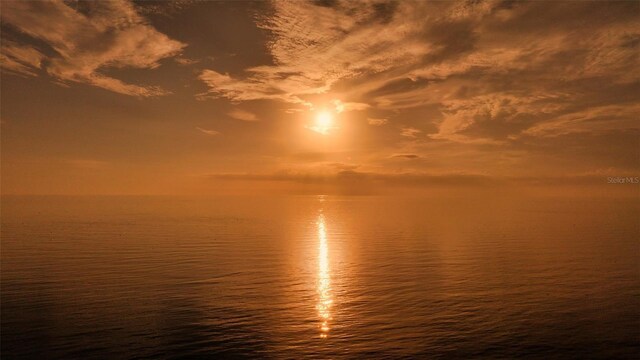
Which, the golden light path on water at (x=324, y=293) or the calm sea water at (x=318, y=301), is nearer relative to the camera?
the calm sea water at (x=318, y=301)

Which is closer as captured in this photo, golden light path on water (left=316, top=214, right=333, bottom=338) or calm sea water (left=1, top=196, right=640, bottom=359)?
calm sea water (left=1, top=196, right=640, bottom=359)

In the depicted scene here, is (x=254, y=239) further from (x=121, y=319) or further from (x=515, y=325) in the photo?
(x=515, y=325)

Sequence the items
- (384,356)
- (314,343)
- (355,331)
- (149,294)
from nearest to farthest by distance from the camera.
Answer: (384,356), (314,343), (355,331), (149,294)

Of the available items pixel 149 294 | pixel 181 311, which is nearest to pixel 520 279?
pixel 181 311

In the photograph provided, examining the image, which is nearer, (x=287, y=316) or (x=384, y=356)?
(x=384, y=356)

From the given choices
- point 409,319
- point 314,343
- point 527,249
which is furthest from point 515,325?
point 527,249

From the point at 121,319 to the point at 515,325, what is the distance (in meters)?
33.2

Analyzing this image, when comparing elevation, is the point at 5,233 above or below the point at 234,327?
above

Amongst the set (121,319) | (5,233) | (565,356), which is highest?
(5,233)

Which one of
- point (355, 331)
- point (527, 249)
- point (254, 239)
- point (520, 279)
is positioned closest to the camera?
point (355, 331)

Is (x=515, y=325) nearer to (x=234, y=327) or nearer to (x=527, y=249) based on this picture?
(x=234, y=327)

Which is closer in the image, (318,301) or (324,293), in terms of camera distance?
(318,301)

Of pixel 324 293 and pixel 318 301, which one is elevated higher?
pixel 324 293

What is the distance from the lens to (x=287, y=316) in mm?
37531
